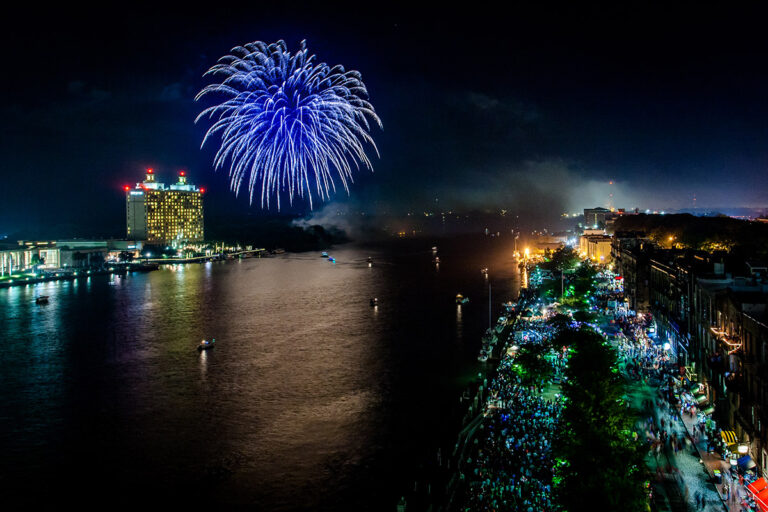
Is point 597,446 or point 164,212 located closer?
point 597,446

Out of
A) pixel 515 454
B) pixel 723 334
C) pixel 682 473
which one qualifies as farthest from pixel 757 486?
pixel 723 334

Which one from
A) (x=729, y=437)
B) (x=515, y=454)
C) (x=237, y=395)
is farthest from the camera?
(x=237, y=395)

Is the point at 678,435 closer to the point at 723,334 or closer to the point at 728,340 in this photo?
the point at 728,340

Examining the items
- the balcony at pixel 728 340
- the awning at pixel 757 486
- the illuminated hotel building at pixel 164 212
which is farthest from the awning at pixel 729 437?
the illuminated hotel building at pixel 164 212

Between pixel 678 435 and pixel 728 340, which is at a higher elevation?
pixel 728 340

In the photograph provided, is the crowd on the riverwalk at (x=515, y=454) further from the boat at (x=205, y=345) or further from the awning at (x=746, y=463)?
the boat at (x=205, y=345)

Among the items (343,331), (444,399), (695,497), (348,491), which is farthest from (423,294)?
(695,497)
